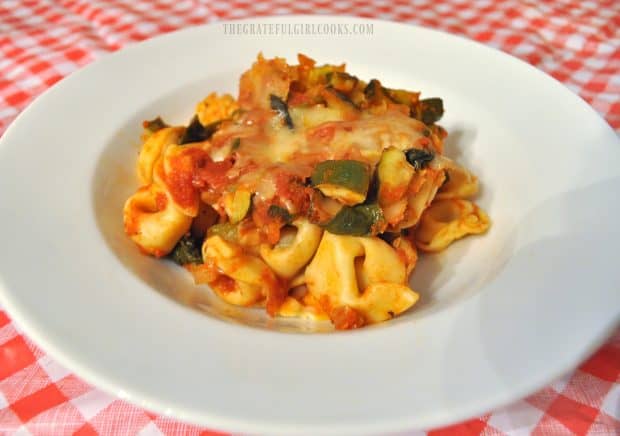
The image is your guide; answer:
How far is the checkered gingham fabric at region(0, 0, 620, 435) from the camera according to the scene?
1.28 m

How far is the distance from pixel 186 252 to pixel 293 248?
33cm

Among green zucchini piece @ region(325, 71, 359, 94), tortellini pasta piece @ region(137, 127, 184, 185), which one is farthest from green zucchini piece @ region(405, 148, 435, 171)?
tortellini pasta piece @ region(137, 127, 184, 185)

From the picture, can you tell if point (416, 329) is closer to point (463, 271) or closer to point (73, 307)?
point (463, 271)

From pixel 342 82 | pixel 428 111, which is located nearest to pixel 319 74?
pixel 342 82

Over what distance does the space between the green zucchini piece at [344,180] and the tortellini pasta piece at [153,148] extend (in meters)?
0.56

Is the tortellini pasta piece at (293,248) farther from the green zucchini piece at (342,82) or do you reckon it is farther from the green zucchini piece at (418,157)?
the green zucchini piece at (342,82)

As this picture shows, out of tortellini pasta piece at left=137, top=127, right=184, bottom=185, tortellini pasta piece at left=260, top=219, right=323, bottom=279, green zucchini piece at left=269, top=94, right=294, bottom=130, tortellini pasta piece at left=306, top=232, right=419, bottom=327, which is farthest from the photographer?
tortellini pasta piece at left=137, top=127, right=184, bottom=185

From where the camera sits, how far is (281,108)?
1668 mm

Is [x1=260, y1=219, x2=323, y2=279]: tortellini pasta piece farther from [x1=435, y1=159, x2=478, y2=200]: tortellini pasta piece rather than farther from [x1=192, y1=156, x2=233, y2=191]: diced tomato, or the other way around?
[x1=435, y1=159, x2=478, y2=200]: tortellini pasta piece

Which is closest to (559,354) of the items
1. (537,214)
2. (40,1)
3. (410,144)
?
(537,214)

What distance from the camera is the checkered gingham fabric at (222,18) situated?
1.28 metres

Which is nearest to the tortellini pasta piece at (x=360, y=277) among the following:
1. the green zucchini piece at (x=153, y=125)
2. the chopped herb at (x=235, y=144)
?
the chopped herb at (x=235, y=144)

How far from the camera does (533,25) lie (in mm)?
3010

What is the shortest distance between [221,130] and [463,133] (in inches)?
31.0
